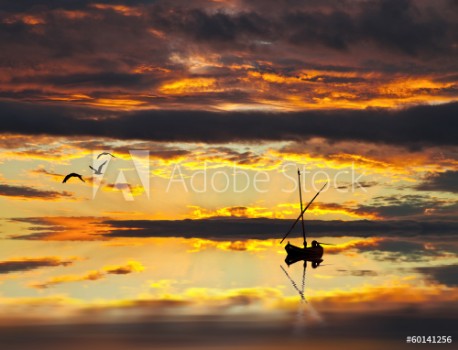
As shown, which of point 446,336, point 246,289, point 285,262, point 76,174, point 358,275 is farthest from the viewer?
point 285,262

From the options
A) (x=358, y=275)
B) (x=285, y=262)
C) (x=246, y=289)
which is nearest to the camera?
(x=246, y=289)

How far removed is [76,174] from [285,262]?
83849mm

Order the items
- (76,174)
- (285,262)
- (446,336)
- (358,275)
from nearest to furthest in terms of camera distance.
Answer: (446,336)
(76,174)
(358,275)
(285,262)

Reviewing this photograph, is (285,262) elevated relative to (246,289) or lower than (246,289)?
elevated

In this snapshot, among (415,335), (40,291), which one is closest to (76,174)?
(40,291)

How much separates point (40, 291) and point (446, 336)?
6000 cm

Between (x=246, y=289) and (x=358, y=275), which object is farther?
(x=358, y=275)

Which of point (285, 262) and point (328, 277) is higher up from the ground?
point (285, 262)

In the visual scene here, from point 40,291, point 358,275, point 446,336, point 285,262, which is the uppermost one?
point 285,262

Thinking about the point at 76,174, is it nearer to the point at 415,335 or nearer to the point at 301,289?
the point at 301,289

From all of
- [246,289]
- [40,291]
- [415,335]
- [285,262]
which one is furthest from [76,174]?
[285,262]

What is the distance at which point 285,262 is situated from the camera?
618ft

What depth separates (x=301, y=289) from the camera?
126 meters

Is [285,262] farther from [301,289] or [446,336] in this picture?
[446,336]
